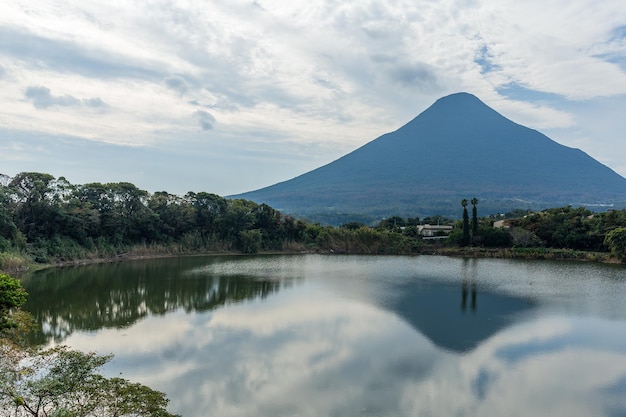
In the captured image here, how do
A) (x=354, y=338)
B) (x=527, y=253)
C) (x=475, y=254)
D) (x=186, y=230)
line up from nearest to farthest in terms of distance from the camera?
(x=354, y=338) → (x=527, y=253) → (x=475, y=254) → (x=186, y=230)

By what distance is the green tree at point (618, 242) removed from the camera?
21.8m

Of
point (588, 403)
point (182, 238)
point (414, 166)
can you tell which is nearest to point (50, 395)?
point (588, 403)

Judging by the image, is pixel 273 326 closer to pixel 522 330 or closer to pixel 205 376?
pixel 205 376

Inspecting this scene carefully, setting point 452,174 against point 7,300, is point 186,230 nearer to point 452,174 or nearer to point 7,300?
point 7,300

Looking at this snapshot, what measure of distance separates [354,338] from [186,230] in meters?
19.4

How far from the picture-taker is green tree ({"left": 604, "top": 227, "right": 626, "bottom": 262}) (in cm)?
2175

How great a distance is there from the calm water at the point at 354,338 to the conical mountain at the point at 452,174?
5173 cm

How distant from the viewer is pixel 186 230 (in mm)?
27562

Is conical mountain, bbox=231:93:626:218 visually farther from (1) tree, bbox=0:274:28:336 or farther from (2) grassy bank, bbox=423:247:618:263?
(1) tree, bbox=0:274:28:336

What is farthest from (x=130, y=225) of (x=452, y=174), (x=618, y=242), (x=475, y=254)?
(x=452, y=174)

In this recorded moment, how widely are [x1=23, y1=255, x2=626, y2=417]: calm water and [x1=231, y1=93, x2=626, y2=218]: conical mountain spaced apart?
51.7 meters

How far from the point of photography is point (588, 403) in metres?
6.98

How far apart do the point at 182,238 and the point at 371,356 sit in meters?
19.8

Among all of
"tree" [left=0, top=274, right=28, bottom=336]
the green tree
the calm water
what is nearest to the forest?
the green tree
